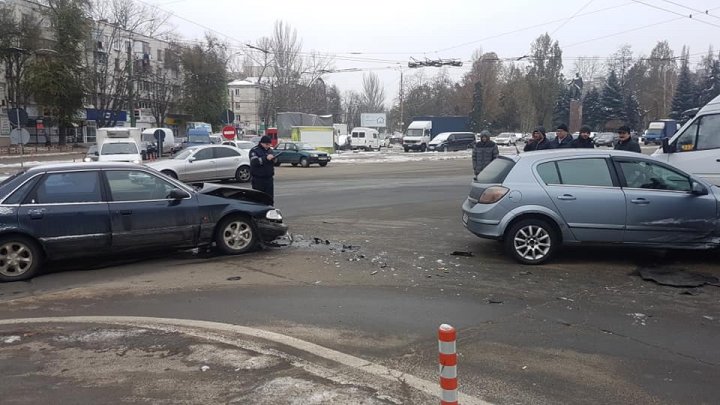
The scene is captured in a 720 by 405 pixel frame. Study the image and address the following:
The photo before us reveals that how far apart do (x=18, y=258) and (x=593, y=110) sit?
85.3m

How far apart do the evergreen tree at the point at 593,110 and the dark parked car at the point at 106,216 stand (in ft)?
266

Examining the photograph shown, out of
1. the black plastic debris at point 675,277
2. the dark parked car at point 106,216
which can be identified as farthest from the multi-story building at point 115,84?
the black plastic debris at point 675,277

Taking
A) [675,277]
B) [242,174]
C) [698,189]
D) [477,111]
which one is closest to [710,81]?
[477,111]

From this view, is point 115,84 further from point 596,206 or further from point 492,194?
point 596,206

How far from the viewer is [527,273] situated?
7305 mm

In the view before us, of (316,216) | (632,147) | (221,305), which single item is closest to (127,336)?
(221,305)

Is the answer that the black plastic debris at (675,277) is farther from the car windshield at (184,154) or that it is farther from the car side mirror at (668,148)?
the car windshield at (184,154)

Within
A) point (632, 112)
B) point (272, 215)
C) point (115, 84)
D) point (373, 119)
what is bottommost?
point (272, 215)

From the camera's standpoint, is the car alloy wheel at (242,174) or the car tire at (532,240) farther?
the car alloy wheel at (242,174)

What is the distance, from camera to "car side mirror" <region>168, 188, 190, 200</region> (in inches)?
313

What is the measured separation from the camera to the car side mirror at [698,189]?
7.52 m

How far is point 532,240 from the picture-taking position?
7672mm

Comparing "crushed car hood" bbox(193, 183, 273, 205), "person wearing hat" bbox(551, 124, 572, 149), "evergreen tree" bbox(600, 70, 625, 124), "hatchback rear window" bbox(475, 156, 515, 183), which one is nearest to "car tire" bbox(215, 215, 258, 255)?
"crushed car hood" bbox(193, 183, 273, 205)

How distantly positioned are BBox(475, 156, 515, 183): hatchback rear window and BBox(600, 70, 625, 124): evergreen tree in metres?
79.3
